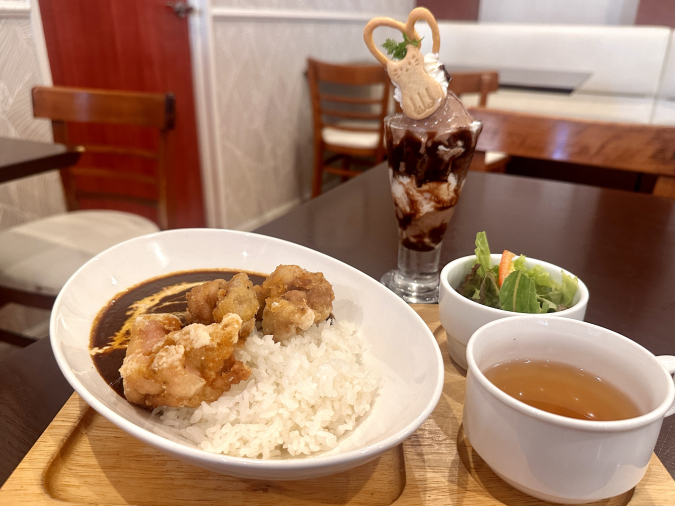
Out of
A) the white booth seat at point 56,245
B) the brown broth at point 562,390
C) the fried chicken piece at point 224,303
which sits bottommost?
the white booth seat at point 56,245

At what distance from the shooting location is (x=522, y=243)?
4.12 ft

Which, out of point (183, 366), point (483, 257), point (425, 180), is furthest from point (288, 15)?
point (183, 366)

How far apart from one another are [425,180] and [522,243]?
0.43m

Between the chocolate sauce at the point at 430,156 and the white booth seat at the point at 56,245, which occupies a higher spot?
the chocolate sauce at the point at 430,156

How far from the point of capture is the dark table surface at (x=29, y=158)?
59.9 inches

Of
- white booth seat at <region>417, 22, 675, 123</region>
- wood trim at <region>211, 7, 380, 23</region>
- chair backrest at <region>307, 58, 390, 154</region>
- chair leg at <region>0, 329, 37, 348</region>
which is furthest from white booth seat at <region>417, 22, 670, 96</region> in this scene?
chair leg at <region>0, 329, 37, 348</region>

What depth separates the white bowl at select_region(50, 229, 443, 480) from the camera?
508mm

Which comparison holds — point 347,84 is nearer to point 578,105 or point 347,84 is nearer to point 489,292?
point 578,105

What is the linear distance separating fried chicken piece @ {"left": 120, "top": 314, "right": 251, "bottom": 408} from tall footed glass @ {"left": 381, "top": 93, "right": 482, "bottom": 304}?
0.49m

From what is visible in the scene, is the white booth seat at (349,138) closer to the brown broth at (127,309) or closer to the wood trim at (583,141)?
the wood trim at (583,141)

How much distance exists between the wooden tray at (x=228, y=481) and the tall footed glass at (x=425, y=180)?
437mm

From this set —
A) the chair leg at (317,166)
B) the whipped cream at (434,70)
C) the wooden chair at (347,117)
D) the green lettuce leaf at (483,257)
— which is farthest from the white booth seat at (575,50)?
the green lettuce leaf at (483,257)

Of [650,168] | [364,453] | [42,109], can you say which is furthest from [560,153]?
[42,109]

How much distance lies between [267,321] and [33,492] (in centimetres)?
34
